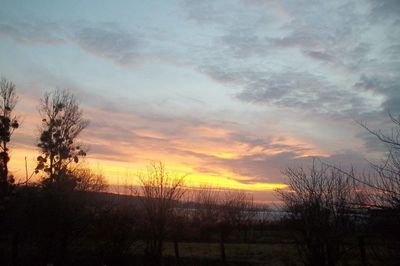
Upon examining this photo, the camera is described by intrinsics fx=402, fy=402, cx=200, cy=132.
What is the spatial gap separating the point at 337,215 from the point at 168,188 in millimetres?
8932

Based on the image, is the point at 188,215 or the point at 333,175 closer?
the point at 333,175

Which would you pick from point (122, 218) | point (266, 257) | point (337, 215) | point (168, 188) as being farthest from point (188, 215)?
point (337, 215)

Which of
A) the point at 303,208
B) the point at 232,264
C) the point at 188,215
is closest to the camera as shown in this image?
the point at 303,208

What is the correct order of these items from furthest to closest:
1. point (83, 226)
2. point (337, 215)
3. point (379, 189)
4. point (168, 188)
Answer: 1. point (168, 188)
2. point (83, 226)
3. point (337, 215)
4. point (379, 189)

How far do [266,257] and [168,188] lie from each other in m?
9.75

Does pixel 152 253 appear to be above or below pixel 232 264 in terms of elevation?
above

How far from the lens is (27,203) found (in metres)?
16.9

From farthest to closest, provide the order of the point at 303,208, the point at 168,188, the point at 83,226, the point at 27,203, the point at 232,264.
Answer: the point at 232,264, the point at 168,188, the point at 27,203, the point at 83,226, the point at 303,208

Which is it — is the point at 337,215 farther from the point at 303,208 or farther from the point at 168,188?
the point at 168,188

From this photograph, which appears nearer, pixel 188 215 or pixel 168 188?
pixel 168 188

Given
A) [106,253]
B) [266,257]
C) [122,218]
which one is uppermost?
[122,218]

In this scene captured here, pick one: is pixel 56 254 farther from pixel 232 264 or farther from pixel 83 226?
pixel 232 264

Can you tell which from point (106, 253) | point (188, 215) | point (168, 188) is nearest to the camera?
point (106, 253)

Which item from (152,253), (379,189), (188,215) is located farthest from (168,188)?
(188,215)
